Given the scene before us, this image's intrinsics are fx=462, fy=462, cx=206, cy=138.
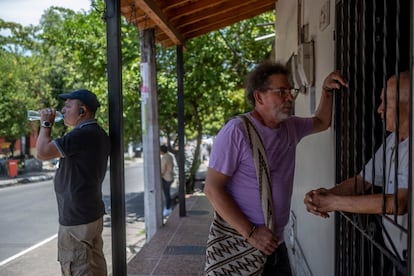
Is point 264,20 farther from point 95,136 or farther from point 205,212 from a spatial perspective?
point 95,136

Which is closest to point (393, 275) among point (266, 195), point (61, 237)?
Result: point (266, 195)

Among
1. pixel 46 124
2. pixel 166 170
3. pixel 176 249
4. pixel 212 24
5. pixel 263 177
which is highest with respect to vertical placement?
pixel 212 24

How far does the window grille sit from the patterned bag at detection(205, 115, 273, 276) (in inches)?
16.9

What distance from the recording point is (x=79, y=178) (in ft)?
10.6

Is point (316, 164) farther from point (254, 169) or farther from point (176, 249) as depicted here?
point (176, 249)

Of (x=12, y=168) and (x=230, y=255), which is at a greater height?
(x=230, y=255)

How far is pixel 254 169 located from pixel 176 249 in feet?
13.1

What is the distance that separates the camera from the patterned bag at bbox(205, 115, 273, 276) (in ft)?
7.36

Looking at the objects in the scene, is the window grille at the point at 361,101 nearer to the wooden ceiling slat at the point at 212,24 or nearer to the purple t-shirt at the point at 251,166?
the purple t-shirt at the point at 251,166

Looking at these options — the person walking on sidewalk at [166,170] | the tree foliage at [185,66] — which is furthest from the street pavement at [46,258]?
the tree foliage at [185,66]

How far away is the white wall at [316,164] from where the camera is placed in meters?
3.10

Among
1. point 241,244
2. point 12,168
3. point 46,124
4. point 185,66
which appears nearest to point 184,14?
point 46,124

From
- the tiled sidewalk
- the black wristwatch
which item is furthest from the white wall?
the black wristwatch

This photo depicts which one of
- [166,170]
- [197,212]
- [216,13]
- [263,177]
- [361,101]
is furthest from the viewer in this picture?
[166,170]
